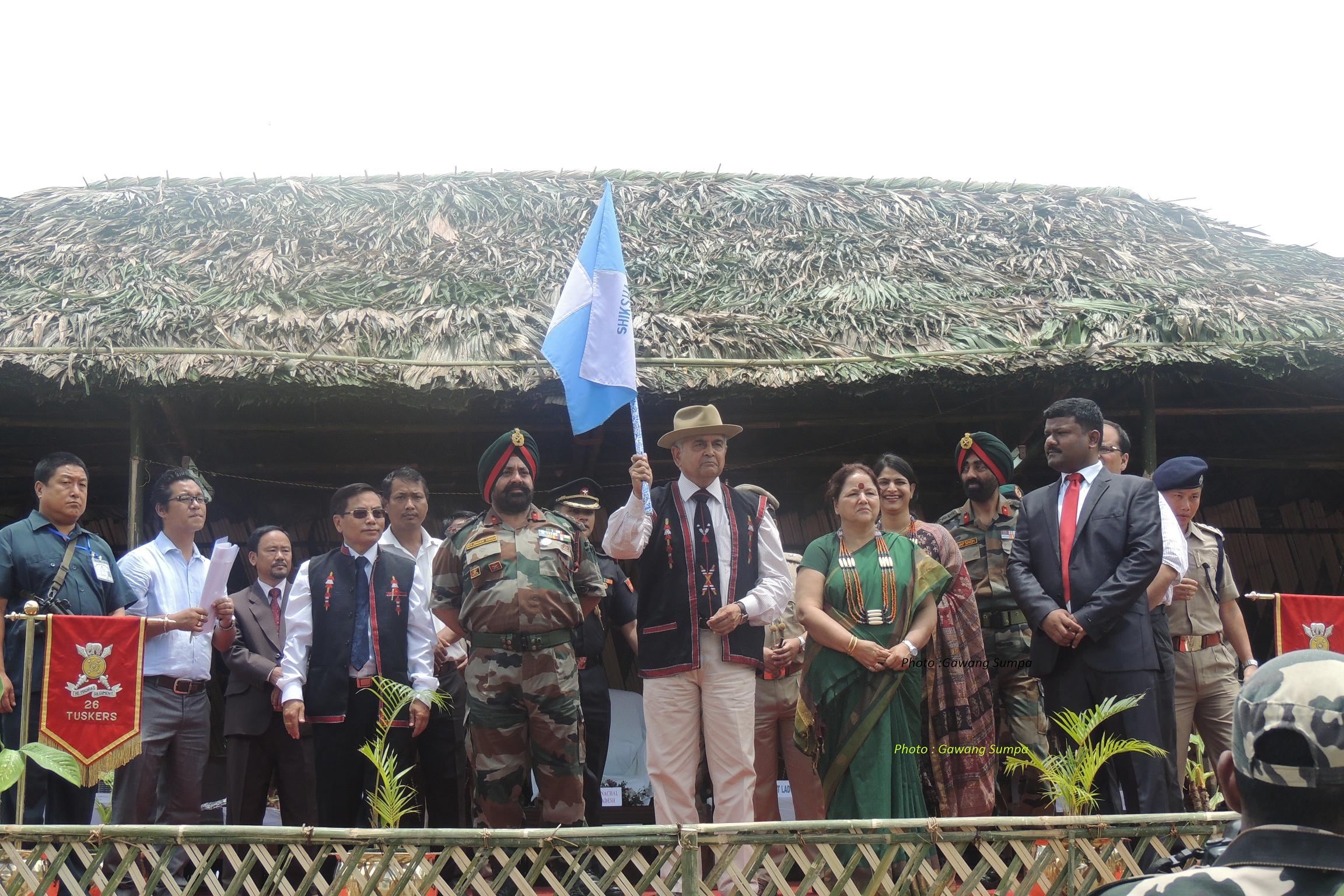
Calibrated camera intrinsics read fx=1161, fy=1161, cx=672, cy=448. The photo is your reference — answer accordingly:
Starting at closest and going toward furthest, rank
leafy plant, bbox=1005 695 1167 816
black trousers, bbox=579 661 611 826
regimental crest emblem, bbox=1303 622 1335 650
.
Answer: leafy plant, bbox=1005 695 1167 816, regimental crest emblem, bbox=1303 622 1335 650, black trousers, bbox=579 661 611 826

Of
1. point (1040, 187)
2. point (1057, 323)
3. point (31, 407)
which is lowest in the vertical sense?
point (31, 407)

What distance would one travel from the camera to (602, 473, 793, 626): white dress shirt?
4.62 metres

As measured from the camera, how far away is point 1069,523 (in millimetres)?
4777

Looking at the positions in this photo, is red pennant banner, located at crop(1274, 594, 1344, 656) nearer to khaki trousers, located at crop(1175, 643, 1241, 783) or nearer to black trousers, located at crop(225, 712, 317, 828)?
khaki trousers, located at crop(1175, 643, 1241, 783)

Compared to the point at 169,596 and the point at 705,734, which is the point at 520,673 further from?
the point at 169,596

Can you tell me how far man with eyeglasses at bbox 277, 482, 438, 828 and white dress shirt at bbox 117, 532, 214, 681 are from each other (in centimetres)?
51

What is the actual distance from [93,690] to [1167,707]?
14.1 feet

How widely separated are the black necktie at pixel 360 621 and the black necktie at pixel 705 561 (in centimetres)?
144

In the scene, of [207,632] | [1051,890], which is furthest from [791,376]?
[1051,890]

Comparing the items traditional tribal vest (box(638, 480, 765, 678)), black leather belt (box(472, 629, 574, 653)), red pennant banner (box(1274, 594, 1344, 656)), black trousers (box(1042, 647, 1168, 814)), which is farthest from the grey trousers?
red pennant banner (box(1274, 594, 1344, 656))

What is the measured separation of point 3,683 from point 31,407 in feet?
10.0

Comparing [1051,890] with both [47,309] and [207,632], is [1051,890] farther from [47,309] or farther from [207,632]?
[47,309]

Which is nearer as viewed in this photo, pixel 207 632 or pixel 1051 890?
pixel 1051 890

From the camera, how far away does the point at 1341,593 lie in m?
8.12
